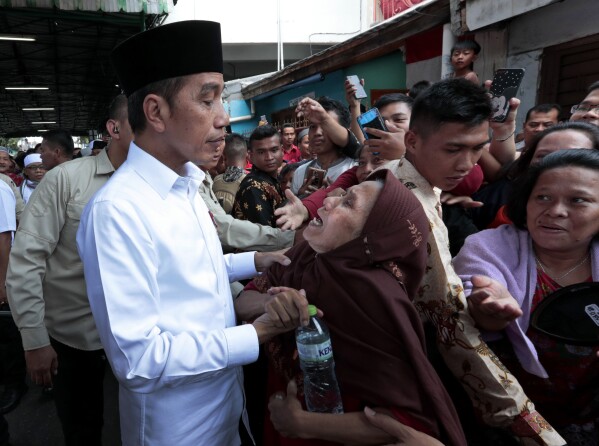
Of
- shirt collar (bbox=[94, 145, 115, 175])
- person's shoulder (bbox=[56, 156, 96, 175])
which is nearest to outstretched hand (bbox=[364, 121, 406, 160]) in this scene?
shirt collar (bbox=[94, 145, 115, 175])

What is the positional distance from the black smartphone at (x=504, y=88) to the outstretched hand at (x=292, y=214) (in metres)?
1.21

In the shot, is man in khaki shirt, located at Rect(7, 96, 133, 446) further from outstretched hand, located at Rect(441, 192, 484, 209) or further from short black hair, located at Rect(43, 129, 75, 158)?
short black hair, located at Rect(43, 129, 75, 158)

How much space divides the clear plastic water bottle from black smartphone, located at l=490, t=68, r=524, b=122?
1.66m

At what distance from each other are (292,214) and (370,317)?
1.01m

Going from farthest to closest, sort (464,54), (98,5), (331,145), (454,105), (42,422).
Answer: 1. (98,5)
2. (464,54)
3. (331,145)
4. (42,422)
5. (454,105)

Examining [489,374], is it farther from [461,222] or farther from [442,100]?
[442,100]

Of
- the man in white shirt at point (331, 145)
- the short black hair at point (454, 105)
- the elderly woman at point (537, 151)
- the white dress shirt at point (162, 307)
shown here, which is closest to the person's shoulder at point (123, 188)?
the white dress shirt at point (162, 307)

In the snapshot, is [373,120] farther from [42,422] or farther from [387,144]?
[42,422]

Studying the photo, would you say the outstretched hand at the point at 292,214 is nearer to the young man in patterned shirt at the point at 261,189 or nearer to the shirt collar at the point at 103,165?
the young man in patterned shirt at the point at 261,189

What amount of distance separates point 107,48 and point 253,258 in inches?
534

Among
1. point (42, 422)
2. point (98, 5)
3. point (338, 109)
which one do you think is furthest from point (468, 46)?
point (42, 422)

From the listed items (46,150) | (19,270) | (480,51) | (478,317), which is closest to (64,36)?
(46,150)

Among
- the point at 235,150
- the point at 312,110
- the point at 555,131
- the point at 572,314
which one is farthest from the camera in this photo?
the point at 235,150

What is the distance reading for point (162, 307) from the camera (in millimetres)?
1245
